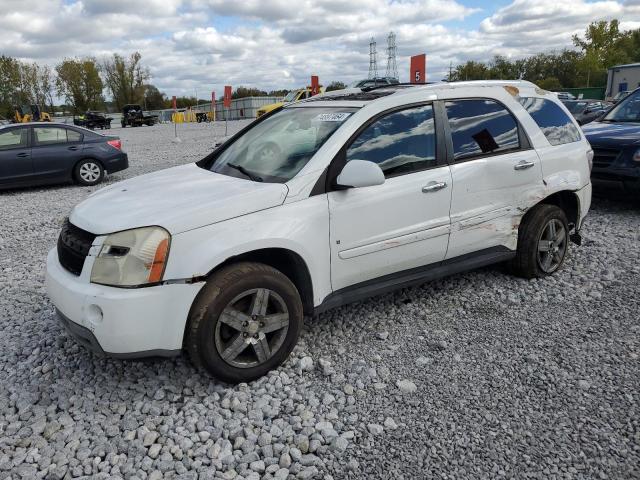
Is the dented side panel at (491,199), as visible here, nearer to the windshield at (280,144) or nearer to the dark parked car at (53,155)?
the windshield at (280,144)

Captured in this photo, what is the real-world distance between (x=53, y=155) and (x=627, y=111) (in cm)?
1066

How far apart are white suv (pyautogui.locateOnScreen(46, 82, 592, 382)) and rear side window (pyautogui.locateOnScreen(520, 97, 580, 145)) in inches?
0.7

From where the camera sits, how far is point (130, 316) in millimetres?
2846

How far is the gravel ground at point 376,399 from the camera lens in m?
2.62

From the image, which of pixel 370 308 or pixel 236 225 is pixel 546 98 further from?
pixel 236 225

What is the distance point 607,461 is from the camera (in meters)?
2.54

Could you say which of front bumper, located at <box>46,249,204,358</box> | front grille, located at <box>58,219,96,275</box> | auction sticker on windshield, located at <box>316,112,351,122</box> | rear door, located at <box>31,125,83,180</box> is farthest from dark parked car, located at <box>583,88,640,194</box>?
rear door, located at <box>31,125,83,180</box>

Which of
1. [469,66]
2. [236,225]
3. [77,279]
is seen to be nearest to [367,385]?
[236,225]

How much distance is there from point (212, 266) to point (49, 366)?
1.55m

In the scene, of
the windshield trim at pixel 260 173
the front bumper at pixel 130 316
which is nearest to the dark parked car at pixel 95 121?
the windshield trim at pixel 260 173

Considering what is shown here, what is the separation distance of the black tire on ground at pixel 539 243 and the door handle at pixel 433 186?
1157 millimetres

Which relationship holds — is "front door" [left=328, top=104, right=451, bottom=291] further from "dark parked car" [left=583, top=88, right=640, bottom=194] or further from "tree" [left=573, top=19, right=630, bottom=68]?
"tree" [left=573, top=19, right=630, bottom=68]

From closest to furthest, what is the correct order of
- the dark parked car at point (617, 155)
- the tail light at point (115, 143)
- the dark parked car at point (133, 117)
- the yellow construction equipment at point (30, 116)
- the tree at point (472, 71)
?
1. the dark parked car at point (617, 155)
2. the tail light at point (115, 143)
3. the yellow construction equipment at point (30, 116)
4. the dark parked car at point (133, 117)
5. the tree at point (472, 71)

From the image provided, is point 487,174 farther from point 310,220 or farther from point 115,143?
point 115,143
